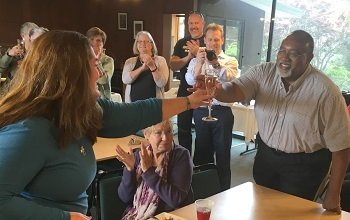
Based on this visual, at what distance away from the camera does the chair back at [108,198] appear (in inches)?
81.7

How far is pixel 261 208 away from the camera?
6.39 ft

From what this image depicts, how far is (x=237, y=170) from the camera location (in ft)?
16.0

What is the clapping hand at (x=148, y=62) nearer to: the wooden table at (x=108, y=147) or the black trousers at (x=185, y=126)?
the black trousers at (x=185, y=126)

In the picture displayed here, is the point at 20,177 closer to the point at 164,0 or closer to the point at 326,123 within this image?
the point at 326,123

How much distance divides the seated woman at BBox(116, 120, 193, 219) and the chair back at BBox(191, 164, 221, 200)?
0.54ft

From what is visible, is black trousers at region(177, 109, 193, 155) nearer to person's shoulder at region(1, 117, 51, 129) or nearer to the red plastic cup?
the red plastic cup

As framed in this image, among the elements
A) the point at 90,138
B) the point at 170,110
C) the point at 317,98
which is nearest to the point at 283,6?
the point at 317,98

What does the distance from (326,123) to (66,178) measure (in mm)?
1446

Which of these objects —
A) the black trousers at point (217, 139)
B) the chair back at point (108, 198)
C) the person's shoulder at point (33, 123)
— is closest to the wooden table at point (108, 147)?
the chair back at point (108, 198)

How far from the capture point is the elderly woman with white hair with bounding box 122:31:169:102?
145 inches

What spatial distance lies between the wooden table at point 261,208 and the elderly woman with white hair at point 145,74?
179 cm

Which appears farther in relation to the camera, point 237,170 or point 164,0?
point 164,0

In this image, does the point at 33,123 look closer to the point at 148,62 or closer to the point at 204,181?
the point at 204,181

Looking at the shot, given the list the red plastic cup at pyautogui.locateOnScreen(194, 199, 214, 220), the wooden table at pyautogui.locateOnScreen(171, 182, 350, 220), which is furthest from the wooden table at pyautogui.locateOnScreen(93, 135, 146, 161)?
the red plastic cup at pyautogui.locateOnScreen(194, 199, 214, 220)
